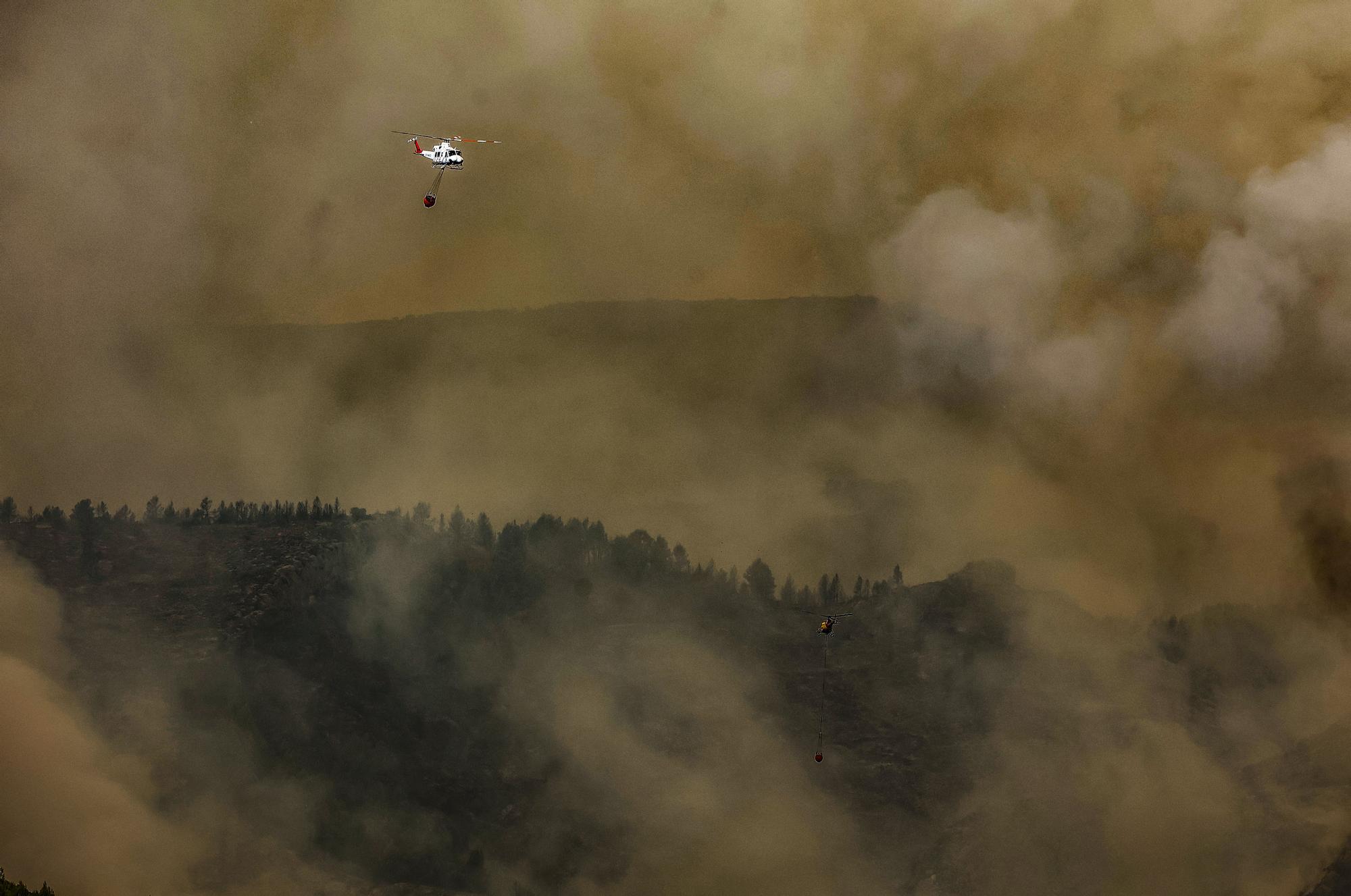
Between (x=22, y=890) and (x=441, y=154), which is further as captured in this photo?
(x=22, y=890)

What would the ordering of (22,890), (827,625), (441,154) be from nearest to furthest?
1. (441,154)
2. (827,625)
3. (22,890)

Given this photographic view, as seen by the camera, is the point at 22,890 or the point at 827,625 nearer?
the point at 827,625

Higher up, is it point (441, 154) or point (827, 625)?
point (441, 154)

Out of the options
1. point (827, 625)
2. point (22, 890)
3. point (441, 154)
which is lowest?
point (22, 890)

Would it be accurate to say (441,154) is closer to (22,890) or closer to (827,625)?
(827,625)

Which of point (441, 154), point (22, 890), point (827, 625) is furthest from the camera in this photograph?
point (22, 890)

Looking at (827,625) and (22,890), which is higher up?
(827,625)

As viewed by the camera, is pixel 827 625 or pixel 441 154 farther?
pixel 827 625

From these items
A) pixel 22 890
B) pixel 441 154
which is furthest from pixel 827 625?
pixel 22 890
